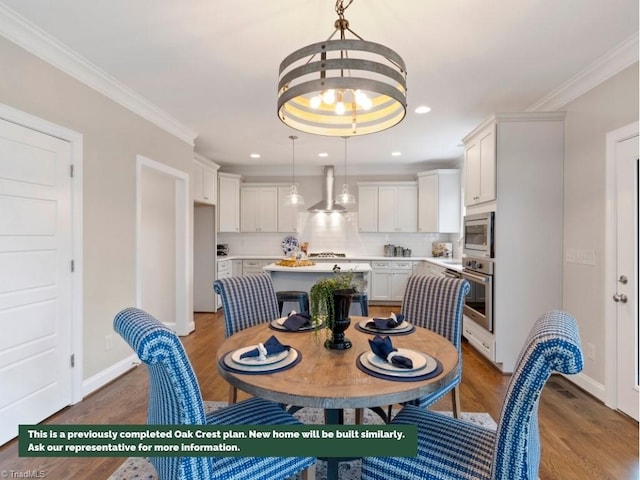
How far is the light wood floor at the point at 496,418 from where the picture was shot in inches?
71.7

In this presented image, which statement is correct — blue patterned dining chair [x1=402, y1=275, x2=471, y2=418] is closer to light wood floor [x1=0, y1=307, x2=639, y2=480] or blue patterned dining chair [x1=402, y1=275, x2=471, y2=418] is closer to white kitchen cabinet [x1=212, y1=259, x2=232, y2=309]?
light wood floor [x1=0, y1=307, x2=639, y2=480]

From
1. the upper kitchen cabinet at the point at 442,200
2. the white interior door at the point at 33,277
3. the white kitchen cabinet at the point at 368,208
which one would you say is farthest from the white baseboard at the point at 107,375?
the upper kitchen cabinet at the point at 442,200

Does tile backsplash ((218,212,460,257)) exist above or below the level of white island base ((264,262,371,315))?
above

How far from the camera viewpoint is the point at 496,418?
2.33 m

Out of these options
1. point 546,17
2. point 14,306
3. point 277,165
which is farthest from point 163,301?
point 546,17

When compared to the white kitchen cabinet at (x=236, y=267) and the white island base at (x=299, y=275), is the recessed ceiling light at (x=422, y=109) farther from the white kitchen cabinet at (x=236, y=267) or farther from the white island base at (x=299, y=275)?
the white kitchen cabinet at (x=236, y=267)

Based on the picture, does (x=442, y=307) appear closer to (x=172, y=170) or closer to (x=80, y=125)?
(x=80, y=125)

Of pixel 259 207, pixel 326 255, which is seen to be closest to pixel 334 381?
pixel 326 255

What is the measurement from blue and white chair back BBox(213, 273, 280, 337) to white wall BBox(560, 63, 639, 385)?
2551 millimetres

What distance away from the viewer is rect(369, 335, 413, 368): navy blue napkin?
4.23 feet

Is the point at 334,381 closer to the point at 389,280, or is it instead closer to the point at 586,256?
the point at 586,256

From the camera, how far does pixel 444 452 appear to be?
1.19 metres

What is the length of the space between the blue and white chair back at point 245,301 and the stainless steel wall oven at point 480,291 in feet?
6.70

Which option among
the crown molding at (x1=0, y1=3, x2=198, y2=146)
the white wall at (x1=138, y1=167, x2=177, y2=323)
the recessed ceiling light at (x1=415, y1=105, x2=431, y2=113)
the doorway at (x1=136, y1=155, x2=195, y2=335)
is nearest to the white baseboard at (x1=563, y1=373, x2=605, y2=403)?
the recessed ceiling light at (x1=415, y1=105, x2=431, y2=113)
